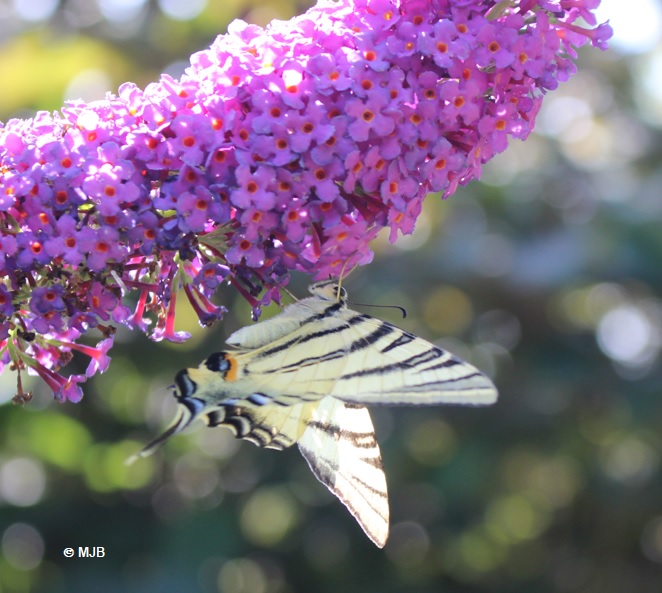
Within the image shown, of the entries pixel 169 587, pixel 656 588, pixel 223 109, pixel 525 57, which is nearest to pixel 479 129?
pixel 525 57

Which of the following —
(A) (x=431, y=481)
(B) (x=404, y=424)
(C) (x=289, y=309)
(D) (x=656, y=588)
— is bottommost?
(D) (x=656, y=588)

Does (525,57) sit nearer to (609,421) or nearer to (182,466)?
(182,466)

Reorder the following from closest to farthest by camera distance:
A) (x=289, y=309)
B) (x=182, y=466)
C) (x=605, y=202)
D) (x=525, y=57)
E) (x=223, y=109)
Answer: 1. (x=223, y=109)
2. (x=525, y=57)
3. (x=289, y=309)
4. (x=182, y=466)
5. (x=605, y=202)

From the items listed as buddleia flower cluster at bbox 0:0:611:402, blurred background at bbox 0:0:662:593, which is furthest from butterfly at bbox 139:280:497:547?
blurred background at bbox 0:0:662:593

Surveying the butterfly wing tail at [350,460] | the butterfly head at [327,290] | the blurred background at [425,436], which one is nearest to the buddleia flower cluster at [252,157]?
the butterfly head at [327,290]

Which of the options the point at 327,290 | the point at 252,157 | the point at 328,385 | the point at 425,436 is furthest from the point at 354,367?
the point at 425,436

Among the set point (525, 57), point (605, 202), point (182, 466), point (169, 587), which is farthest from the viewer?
point (605, 202)

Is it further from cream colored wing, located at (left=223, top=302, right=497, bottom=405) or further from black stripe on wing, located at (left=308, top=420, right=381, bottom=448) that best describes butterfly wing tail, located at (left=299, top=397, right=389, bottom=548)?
cream colored wing, located at (left=223, top=302, right=497, bottom=405)
